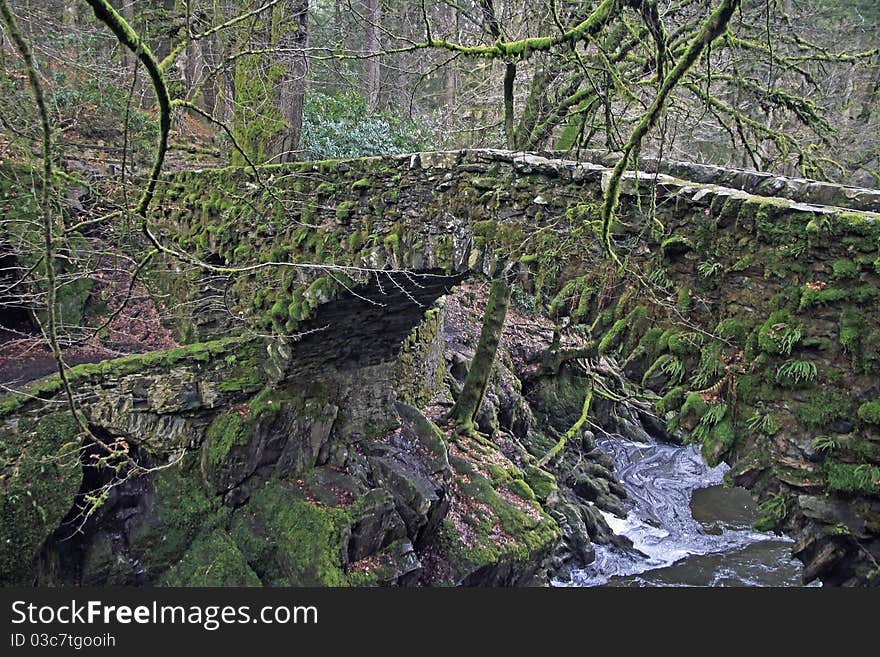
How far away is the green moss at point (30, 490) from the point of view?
5312mm

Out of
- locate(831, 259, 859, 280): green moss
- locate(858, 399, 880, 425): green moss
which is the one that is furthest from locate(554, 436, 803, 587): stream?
locate(831, 259, 859, 280): green moss

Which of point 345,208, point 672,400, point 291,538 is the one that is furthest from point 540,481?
point 672,400

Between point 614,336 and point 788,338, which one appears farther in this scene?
point 614,336

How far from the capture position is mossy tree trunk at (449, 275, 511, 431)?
8.02 metres

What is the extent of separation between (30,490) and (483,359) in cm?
562

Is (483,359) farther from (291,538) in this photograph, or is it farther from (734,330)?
(734,330)

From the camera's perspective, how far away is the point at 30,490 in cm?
547

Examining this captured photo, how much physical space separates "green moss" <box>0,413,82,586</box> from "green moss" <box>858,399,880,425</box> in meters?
5.82

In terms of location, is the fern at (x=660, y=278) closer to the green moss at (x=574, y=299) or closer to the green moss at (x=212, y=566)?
the green moss at (x=574, y=299)

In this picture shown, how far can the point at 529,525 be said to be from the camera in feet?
25.7

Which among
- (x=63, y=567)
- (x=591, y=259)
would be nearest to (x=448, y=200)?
(x=591, y=259)

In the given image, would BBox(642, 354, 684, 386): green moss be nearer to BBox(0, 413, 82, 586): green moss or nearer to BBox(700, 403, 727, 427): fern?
BBox(700, 403, 727, 427): fern

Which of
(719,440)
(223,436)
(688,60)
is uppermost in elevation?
(688,60)

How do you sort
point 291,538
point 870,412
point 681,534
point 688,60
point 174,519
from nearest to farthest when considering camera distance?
point 688,60, point 870,412, point 174,519, point 291,538, point 681,534
